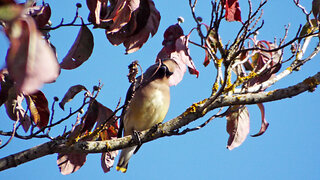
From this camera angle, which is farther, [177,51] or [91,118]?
[91,118]

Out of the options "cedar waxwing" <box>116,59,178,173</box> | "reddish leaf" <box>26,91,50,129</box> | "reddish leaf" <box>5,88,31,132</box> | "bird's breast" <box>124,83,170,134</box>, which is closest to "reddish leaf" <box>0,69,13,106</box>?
"reddish leaf" <box>5,88,31,132</box>

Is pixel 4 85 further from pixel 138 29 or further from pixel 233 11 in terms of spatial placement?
pixel 233 11

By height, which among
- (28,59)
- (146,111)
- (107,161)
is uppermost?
(146,111)

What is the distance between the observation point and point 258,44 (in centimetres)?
293

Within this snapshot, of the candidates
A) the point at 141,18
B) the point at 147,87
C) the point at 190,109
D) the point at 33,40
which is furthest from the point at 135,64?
the point at 147,87

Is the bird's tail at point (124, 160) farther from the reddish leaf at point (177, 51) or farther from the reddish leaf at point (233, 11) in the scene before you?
the reddish leaf at point (233, 11)

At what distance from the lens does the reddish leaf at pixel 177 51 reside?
7.20 ft

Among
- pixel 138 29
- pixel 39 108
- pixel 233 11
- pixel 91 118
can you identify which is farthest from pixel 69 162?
pixel 233 11

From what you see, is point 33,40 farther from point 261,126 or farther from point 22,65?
point 261,126

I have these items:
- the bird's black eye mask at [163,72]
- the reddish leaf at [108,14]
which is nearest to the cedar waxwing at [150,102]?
the bird's black eye mask at [163,72]

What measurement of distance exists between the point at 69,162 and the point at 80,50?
843mm

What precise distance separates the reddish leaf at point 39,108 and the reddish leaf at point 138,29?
1.75 feet

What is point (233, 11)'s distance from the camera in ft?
7.29

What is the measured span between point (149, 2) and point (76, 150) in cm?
99
